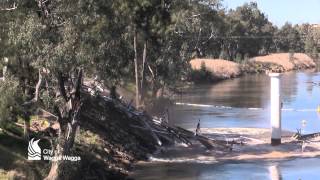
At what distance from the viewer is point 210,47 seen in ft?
438

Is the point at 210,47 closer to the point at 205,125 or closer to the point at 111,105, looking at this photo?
the point at 205,125

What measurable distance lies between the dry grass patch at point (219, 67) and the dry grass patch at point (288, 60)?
19.7 meters

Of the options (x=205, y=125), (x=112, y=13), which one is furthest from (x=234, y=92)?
(x=112, y=13)

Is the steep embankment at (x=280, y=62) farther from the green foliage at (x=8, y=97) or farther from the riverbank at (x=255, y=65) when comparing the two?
the green foliage at (x=8, y=97)

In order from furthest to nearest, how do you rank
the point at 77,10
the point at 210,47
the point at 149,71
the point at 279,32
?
1. the point at 279,32
2. the point at 210,47
3. the point at 149,71
4. the point at 77,10

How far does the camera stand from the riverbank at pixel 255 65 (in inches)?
4544

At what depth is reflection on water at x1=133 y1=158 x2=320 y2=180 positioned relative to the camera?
3167 centimetres

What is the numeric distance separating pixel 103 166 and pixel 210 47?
103948mm

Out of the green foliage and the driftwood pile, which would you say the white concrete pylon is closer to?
the driftwood pile

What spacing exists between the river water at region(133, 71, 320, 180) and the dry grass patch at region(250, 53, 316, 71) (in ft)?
90.9

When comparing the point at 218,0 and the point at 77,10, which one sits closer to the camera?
the point at 77,10

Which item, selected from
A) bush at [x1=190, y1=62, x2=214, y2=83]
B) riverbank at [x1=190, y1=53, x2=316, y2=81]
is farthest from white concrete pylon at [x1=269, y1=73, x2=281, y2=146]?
riverbank at [x1=190, y1=53, x2=316, y2=81]

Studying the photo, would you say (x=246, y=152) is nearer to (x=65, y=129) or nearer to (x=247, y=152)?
(x=247, y=152)

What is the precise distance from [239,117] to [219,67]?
61.7 m
